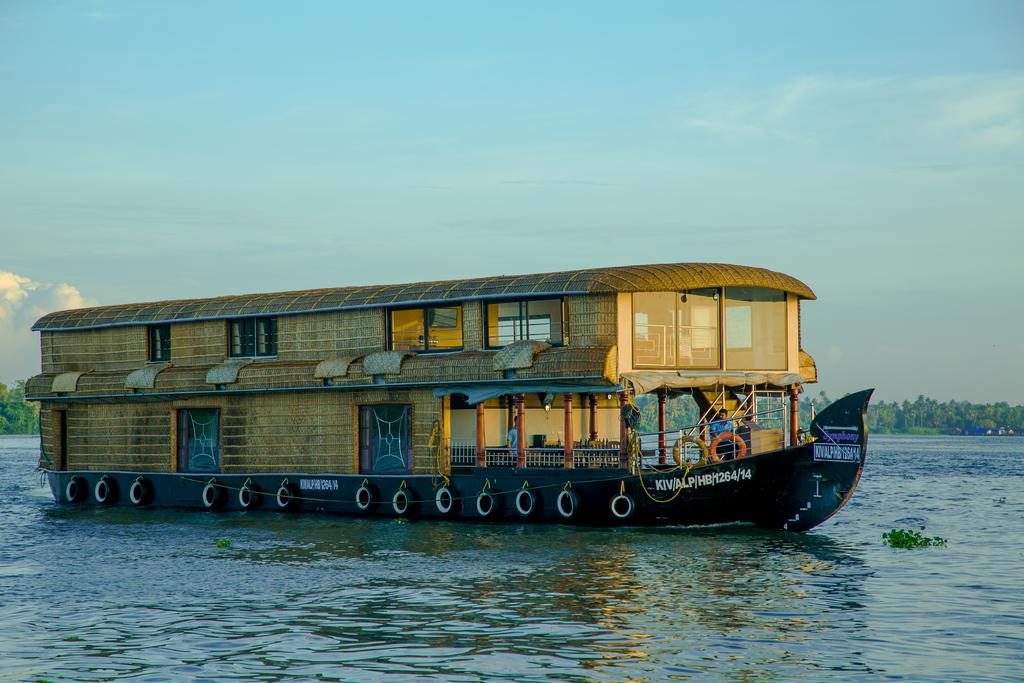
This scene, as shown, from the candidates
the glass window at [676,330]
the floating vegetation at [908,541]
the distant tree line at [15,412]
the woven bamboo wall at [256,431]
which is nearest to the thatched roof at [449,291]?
the glass window at [676,330]

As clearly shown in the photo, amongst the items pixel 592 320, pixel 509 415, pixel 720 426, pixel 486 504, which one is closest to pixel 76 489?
pixel 509 415

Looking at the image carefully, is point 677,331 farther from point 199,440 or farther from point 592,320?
point 199,440

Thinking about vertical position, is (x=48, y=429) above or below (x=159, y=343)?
below

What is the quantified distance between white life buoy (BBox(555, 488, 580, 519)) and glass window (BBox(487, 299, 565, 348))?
11.8 feet

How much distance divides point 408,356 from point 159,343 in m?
9.34

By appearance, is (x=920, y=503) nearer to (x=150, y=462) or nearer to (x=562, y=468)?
(x=562, y=468)

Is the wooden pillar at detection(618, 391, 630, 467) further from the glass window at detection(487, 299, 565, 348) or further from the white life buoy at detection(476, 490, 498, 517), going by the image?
the white life buoy at detection(476, 490, 498, 517)

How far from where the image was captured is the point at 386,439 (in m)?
30.4

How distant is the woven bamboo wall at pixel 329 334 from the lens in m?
30.5

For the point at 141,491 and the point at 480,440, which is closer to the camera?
the point at 480,440

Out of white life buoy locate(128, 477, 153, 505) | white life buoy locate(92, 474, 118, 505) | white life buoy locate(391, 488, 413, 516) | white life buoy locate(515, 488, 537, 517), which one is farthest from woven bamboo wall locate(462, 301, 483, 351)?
white life buoy locate(92, 474, 118, 505)

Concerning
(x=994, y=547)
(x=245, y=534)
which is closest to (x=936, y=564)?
(x=994, y=547)

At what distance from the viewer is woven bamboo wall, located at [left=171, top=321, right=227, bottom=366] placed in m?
33.4

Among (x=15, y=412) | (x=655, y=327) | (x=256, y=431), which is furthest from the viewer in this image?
(x=15, y=412)
